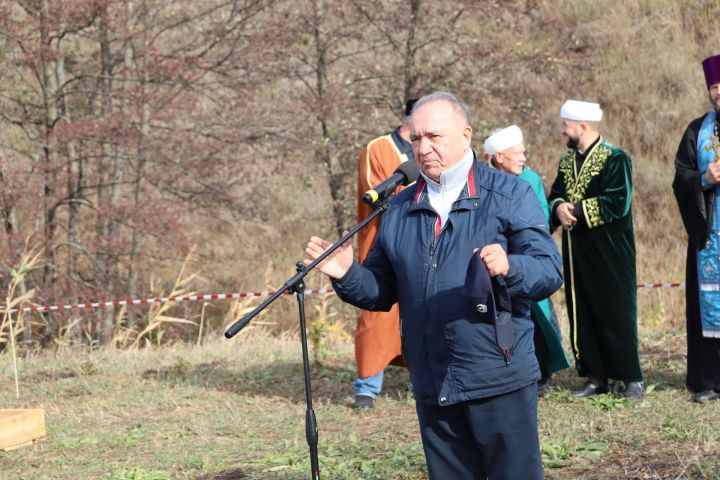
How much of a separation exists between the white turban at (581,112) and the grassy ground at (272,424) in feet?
6.47

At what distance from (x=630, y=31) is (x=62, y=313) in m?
12.3

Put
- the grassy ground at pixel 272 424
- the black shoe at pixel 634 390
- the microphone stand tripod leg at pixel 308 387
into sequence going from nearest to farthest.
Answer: the microphone stand tripod leg at pixel 308 387 < the grassy ground at pixel 272 424 < the black shoe at pixel 634 390

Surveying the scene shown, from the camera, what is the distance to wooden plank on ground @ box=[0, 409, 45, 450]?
675 cm

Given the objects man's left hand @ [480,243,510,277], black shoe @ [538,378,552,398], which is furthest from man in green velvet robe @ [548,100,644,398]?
man's left hand @ [480,243,510,277]

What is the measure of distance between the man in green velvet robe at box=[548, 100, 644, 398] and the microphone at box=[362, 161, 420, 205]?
11.5ft

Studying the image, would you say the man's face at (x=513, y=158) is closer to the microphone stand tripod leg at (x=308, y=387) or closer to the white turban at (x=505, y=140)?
the white turban at (x=505, y=140)

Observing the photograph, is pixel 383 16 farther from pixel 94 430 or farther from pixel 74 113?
pixel 94 430

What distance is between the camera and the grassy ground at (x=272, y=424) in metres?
5.68

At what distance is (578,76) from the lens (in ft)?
63.1

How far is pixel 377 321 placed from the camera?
7438 mm

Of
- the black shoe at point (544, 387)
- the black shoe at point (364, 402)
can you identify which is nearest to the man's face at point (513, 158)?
the black shoe at point (544, 387)

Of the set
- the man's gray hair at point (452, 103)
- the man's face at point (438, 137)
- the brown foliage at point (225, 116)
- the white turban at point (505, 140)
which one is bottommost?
the man's face at point (438, 137)

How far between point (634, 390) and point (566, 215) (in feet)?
4.29

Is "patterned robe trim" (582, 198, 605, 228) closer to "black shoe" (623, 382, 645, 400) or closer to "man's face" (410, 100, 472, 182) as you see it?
"black shoe" (623, 382, 645, 400)
